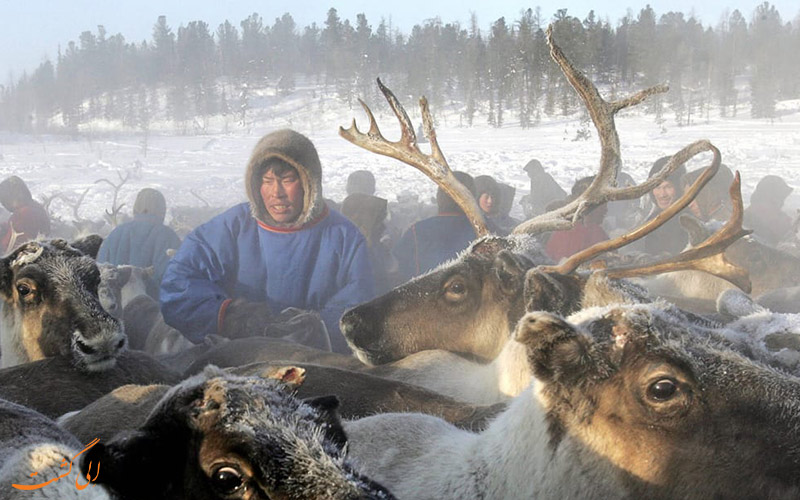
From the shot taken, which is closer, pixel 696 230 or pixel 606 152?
pixel 606 152

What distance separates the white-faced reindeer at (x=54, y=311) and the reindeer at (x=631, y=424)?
212cm

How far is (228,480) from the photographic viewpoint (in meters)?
1.72

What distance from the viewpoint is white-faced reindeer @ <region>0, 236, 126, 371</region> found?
3.81 m

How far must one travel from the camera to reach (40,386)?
11.7 feet

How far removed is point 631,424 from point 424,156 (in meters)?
3.19

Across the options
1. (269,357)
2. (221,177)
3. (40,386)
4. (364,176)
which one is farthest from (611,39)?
(221,177)

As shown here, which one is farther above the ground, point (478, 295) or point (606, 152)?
point (606, 152)

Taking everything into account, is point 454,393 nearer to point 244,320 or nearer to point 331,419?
point 331,419

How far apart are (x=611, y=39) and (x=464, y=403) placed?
9.97 meters

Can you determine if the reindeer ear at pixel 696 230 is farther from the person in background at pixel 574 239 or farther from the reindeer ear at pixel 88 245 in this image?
the reindeer ear at pixel 88 245

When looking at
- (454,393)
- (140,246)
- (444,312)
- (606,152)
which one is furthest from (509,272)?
(140,246)

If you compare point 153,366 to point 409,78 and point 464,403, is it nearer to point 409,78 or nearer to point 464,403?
point 464,403

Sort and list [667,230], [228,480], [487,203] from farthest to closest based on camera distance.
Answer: [487,203], [667,230], [228,480]

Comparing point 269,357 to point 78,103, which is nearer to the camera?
point 269,357
